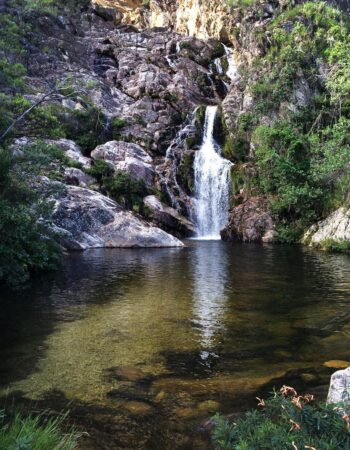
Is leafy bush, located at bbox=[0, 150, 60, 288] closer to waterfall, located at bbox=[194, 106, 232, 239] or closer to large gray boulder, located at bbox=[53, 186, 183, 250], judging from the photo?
large gray boulder, located at bbox=[53, 186, 183, 250]

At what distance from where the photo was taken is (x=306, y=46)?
148ft

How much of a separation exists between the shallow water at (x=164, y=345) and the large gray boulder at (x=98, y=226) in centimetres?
1174

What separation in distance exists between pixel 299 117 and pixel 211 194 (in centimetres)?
1127

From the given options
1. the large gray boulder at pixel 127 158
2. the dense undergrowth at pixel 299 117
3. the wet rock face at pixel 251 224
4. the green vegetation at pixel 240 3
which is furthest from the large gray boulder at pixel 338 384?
the green vegetation at pixel 240 3

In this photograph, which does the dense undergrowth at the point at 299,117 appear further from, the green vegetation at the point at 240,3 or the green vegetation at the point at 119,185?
the green vegetation at the point at 119,185

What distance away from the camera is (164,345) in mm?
9727

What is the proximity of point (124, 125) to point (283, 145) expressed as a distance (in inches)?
613

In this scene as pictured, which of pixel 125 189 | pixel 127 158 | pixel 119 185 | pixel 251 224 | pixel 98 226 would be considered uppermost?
pixel 127 158

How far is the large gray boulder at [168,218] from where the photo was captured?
121 ft

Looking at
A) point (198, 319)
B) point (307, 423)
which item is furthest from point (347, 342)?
point (307, 423)

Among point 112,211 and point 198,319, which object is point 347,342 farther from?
point 112,211

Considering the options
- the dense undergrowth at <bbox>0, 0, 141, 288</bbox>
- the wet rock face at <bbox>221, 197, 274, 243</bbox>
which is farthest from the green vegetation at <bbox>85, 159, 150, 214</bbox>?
the dense undergrowth at <bbox>0, 0, 141, 288</bbox>

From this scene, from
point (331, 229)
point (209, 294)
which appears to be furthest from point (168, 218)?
point (209, 294)

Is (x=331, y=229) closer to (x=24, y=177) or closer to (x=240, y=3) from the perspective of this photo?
(x=24, y=177)
